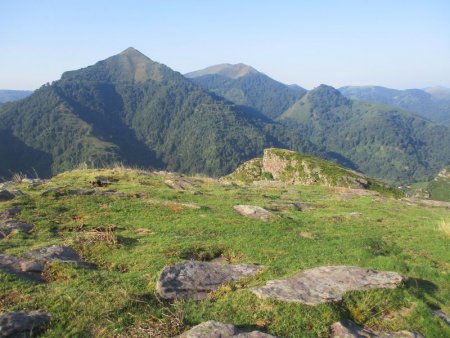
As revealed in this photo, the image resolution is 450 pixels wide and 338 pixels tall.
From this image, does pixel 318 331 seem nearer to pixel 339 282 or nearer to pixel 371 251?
pixel 339 282

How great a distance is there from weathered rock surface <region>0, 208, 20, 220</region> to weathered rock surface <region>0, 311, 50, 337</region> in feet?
39.4

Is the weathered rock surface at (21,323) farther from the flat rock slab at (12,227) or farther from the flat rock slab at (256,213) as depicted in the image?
the flat rock slab at (256,213)

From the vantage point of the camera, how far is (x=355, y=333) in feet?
35.7

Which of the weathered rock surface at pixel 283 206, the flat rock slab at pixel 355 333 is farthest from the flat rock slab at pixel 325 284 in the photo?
the weathered rock surface at pixel 283 206

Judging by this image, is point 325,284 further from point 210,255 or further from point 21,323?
point 21,323

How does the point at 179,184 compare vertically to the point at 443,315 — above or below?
below

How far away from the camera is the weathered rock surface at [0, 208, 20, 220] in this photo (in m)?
20.8

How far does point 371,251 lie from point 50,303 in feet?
42.6

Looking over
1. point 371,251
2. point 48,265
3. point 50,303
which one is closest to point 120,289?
point 50,303

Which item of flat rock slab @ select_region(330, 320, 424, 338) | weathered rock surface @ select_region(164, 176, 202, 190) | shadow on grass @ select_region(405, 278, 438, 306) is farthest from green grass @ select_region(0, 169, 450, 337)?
weathered rock surface @ select_region(164, 176, 202, 190)

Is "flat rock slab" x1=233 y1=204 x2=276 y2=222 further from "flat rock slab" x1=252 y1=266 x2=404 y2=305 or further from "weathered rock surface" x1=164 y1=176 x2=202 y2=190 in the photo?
"weathered rock surface" x1=164 y1=176 x2=202 y2=190

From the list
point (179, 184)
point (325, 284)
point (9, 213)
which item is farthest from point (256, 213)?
point (179, 184)

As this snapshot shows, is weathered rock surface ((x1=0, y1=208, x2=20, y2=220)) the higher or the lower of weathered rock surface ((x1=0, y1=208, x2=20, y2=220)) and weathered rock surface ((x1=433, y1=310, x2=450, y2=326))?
the higher

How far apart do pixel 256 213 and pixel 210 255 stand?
289 inches
